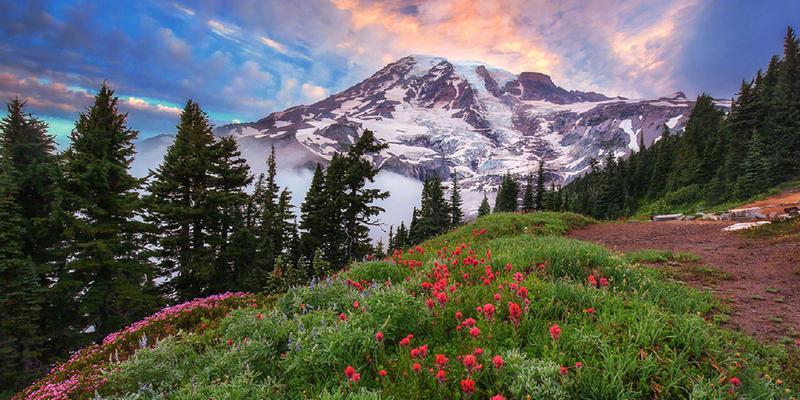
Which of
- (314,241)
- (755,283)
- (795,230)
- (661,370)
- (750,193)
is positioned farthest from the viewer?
(314,241)

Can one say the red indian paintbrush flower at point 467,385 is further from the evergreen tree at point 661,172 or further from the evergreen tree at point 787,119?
the evergreen tree at point 661,172

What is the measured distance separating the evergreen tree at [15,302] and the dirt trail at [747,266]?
25962mm

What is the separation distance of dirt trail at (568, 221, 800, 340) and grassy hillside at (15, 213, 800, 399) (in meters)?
1.01

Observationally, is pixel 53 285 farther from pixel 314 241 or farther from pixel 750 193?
pixel 750 193

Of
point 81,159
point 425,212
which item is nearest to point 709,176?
point 425,212

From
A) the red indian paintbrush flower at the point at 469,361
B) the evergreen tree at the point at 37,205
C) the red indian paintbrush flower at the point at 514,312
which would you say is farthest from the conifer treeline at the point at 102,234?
the red indian paintbrush flower at the point at 469,361

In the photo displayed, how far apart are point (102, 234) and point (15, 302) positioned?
4681 mm

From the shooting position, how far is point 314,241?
34.5m

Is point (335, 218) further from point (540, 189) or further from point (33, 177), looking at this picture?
point (540, 189)

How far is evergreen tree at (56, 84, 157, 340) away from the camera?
54.4ft

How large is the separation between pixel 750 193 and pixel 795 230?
26094mm

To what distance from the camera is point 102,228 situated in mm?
16828

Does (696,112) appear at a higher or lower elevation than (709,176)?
higher

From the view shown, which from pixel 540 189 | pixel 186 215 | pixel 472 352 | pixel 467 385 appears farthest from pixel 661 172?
pixel 467 385
